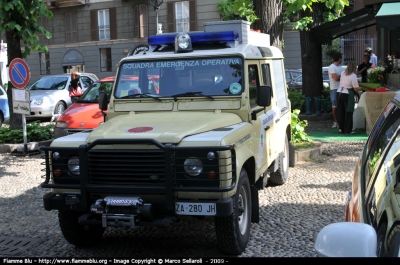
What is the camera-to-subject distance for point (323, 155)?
444 inches

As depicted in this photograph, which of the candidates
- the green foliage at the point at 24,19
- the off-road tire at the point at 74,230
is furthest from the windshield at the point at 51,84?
the off-road tire at the point at 74,230

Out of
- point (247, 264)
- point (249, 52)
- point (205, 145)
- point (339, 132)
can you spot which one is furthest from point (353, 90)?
point (247, 264)

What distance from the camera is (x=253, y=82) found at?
6.65m

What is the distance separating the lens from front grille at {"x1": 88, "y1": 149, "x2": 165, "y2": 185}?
199 inches

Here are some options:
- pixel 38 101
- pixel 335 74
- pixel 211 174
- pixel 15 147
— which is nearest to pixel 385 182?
pixel 211 174

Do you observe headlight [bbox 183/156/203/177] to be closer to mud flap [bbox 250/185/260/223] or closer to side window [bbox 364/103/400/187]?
mud flap [bbox 250/185/260/223]

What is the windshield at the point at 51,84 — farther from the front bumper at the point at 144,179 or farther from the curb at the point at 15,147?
the front bumper at the point at 144,179

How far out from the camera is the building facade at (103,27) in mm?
38125

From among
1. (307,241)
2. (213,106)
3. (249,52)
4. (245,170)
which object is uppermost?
(249,52)

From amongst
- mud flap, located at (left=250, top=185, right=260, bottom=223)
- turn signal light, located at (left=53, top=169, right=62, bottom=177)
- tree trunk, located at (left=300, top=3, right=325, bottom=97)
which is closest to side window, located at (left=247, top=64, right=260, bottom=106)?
mud flap, located at (left=250, top=185, right=260, bottom=223)

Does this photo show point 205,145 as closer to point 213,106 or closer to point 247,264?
point 213,106

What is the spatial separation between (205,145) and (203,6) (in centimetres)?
3345

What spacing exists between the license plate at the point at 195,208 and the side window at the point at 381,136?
5.65ft

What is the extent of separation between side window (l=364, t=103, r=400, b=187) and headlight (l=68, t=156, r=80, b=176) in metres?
2.82
